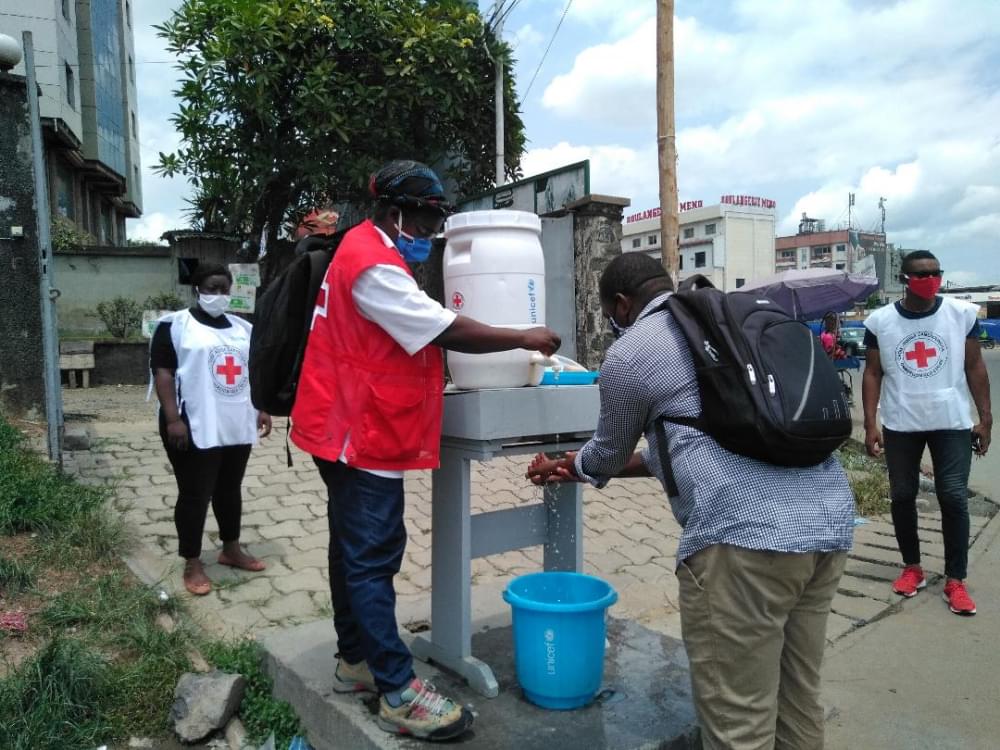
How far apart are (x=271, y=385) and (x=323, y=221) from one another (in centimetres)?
129

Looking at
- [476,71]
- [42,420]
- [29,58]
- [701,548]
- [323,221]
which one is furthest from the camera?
[476,71]

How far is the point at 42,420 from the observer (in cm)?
756

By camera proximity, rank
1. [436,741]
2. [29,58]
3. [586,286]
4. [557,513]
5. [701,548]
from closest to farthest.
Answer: [701,548] → [436,741] → [557,513] → [29,58] → [586,286]

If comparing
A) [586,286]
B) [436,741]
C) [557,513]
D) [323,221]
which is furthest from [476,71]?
[436,741]

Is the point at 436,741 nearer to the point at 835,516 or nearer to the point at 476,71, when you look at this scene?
the point at 835,516

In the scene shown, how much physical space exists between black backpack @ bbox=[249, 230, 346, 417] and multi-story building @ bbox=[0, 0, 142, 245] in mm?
16337

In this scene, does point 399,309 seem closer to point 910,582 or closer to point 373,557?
point 373,557

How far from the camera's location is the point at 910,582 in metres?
4.54

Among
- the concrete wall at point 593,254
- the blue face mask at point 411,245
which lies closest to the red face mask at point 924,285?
the blue face mask at point 411,245

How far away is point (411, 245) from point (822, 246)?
245 feet

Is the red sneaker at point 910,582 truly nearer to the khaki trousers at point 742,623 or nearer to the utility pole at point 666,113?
the khaki trousers at point 742,623

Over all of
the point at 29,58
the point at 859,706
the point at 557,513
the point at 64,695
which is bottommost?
the point at 859,706

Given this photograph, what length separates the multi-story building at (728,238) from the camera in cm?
5572

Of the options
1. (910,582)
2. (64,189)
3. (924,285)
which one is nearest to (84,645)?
(910,582)
